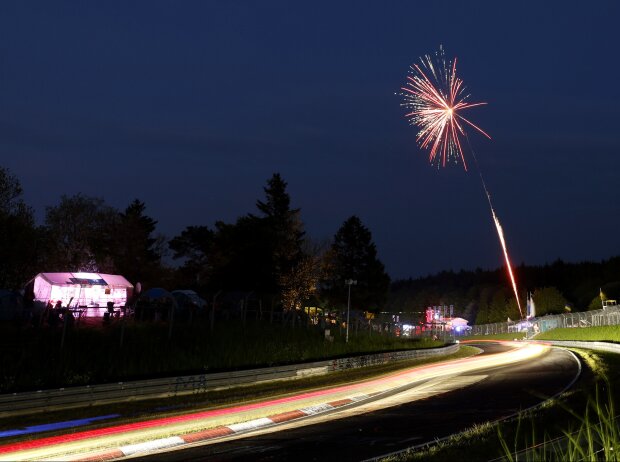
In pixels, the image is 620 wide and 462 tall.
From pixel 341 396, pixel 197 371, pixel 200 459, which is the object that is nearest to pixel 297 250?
pixel 197 371

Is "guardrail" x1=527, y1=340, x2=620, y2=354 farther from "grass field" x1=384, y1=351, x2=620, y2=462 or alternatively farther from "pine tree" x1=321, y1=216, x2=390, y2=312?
"pine tree" x1=321, y1=216, x2=390, y2=312

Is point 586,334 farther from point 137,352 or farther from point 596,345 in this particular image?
point 137,352

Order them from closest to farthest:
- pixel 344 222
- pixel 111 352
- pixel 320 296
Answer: pixel 111 352
pixel 320 296
pixel 344 222

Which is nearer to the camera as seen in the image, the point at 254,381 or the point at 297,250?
the point at 254,381

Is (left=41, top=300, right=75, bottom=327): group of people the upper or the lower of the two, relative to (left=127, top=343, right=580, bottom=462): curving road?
upper

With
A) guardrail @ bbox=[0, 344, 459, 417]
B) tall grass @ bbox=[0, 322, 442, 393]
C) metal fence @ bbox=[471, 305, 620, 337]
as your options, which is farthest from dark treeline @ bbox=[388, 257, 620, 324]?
guardrail @ bbox=[0, 344, 459, 417]

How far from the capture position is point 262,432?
15484 mm

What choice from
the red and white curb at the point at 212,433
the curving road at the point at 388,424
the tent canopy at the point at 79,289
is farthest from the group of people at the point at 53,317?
the curving road at the point at 388,424

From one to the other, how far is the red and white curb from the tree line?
36.1 m

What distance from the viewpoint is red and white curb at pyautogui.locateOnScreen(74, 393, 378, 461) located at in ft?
43.1

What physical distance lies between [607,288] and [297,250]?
61.1m

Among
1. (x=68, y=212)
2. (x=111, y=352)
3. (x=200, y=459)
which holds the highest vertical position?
(x=68, y=212)

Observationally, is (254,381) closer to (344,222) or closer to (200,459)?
(200,459)

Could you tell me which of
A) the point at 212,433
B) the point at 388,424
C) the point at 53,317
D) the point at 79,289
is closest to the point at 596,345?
the point at 388,424
